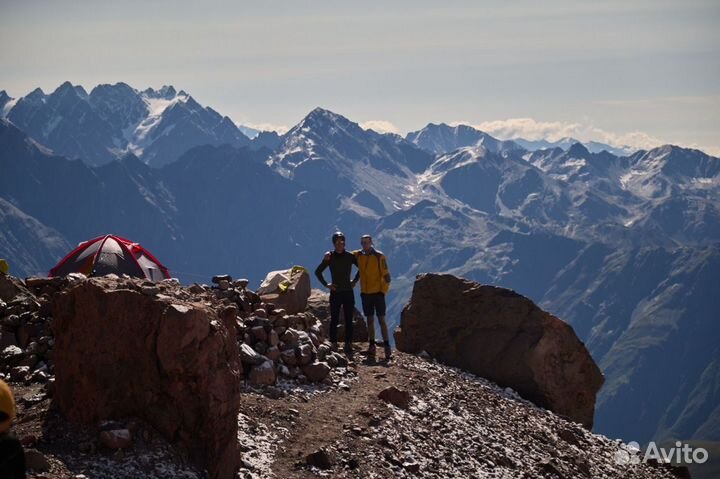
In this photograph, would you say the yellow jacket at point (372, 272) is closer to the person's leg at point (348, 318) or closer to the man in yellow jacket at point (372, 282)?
the man in yellow jacket at point (372, 282)

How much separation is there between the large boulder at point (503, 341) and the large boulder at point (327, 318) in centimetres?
161

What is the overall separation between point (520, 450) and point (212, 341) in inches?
354

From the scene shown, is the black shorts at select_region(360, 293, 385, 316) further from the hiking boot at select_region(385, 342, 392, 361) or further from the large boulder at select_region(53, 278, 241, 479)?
the large boulder at select_region(53, 278, 241, 479)

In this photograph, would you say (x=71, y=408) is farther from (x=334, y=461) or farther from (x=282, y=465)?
(x=334, y=461)

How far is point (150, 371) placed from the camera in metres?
14.0

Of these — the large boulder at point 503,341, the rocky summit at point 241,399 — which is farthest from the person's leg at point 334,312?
the large boulder at point 503,341

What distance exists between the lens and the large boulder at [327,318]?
27266 mm

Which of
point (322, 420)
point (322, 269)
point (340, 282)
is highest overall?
point (322, 269)

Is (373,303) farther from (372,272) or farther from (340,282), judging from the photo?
(340,282)

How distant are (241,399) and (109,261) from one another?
15807mm

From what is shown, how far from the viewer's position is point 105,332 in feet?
46.1

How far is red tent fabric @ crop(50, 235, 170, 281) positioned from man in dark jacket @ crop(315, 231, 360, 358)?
928 centimetres

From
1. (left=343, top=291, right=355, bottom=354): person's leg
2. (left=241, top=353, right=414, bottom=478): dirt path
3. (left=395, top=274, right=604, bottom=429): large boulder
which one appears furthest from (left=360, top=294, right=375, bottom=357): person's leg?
(left=395, top=274, right=604, bottom=429): large boulder

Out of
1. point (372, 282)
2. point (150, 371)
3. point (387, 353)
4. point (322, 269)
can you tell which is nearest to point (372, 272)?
point (372, 282)
